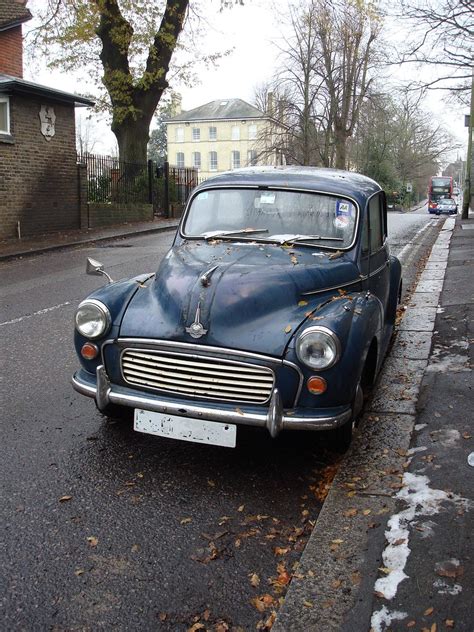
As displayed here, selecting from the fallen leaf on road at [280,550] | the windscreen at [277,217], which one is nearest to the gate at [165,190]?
the windscreen at [277,217]

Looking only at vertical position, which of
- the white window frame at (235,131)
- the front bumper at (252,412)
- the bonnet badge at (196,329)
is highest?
the white window frame at (235,131)

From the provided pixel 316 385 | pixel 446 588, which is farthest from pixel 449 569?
pixel 316 385

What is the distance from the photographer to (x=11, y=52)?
90.0ft

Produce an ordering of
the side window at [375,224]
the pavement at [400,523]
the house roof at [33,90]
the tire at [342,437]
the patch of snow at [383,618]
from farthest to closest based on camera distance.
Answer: the house roof at [33,90], the side window at [375,224], the tire at [342,437], the pavement at [400,523], the patch of snow at [383,618]

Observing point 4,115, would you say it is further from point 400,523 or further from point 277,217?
Result: point 400,523

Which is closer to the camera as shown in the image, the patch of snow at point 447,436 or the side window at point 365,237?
the patch of snow at point 447,436

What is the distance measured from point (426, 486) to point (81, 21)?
906 inches

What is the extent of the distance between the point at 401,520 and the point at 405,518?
0.03 meters

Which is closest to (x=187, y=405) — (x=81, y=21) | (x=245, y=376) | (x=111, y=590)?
(x=245, y=376)

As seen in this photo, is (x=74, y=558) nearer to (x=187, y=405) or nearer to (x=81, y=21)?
(x=187, y=405)

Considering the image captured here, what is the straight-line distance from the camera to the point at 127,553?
301 centimetres

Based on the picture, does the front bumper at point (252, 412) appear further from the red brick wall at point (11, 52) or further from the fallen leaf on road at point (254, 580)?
the red brick wall at point (11, 52)

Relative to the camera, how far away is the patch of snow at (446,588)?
2.61 meters

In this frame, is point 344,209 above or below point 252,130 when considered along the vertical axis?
below
